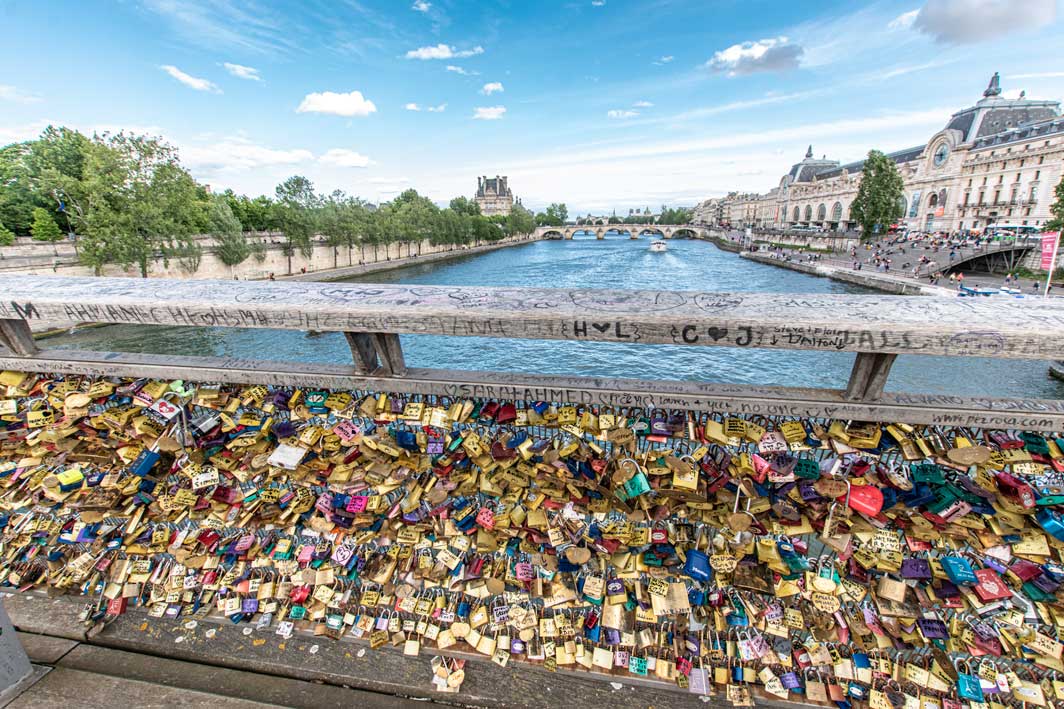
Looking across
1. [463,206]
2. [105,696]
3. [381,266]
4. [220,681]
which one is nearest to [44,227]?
[381,266]

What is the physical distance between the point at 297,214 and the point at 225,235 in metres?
9.39

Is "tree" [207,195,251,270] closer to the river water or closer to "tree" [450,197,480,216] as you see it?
the river water

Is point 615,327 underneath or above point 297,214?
underneath

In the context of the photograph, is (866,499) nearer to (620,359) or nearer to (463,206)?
(620,359)

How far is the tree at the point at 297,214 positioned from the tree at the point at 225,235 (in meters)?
7.24

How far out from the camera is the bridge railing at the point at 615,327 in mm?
1912

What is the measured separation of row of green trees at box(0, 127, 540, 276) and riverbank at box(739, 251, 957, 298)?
57.4m

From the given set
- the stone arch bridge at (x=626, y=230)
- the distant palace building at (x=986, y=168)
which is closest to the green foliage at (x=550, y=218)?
the stone arch bridge at (x=626, y=230)

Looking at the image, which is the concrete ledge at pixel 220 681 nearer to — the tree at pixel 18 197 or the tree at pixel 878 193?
the tree at pixel 18 197

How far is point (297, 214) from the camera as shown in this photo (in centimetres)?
5225

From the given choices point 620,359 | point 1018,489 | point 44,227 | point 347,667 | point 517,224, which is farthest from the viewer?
point 517,224

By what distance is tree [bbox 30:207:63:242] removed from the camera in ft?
137

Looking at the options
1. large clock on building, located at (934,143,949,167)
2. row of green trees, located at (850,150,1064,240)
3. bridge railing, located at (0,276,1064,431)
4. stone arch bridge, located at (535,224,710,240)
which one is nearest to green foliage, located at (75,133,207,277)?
bridge railing, located at (0,276,1064,431)

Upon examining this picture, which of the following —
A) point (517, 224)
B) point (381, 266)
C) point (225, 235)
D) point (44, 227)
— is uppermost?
point (517, 224)
